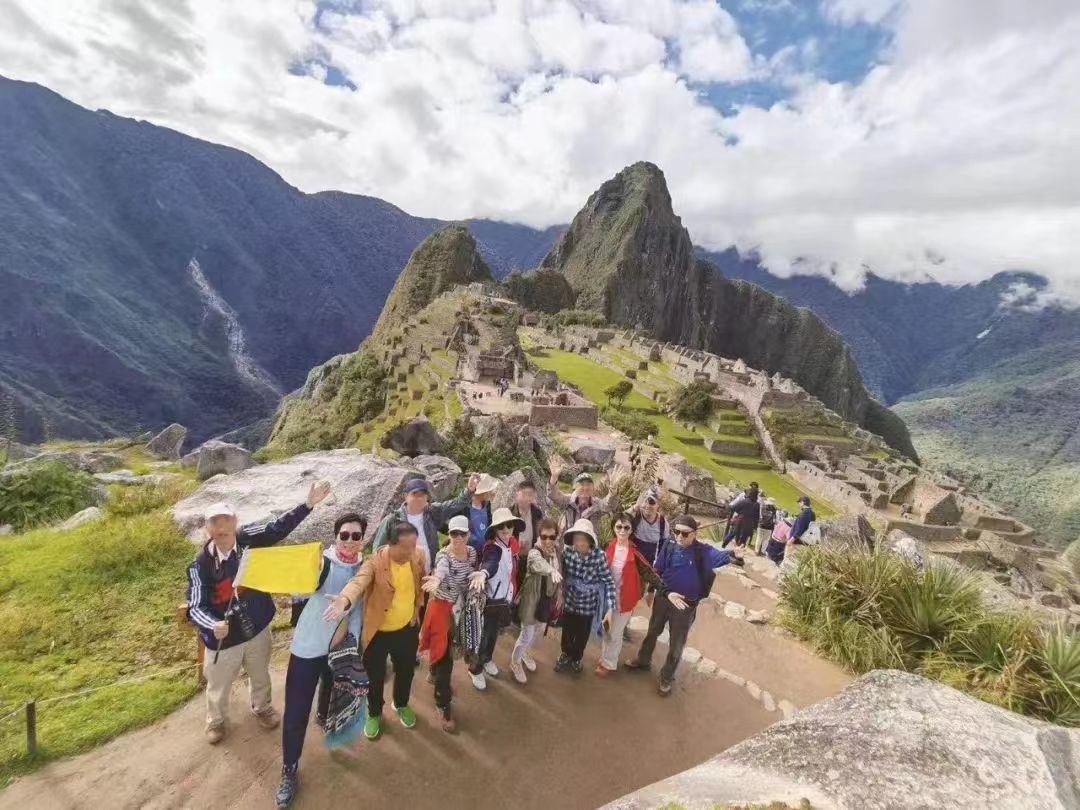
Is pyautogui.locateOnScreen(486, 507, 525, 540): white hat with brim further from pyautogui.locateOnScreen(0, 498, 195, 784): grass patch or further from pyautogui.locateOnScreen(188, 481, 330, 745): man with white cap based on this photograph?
pyautogui.locateOnScreen(0, 498, 195, 784): grass patch

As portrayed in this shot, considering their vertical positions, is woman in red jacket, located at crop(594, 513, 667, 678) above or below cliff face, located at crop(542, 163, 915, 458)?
below

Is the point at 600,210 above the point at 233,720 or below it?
above

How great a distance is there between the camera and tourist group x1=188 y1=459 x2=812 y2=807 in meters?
3.92

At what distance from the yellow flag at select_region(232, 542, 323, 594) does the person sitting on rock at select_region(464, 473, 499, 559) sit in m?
1.44

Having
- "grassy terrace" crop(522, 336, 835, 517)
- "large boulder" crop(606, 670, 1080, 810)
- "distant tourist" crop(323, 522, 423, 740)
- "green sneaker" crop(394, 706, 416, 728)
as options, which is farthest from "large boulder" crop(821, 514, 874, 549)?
"grassy terrace" crop(522, 336, 835, 517)

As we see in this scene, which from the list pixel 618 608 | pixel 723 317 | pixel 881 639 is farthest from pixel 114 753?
pixel 723 317

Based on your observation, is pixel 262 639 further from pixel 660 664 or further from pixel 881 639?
pixel 881 639

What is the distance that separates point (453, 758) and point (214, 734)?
1.85 metres

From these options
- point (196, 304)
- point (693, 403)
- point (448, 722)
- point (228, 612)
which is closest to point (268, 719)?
point (228, 612)

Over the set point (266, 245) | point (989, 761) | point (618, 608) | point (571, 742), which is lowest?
point (571, 742)

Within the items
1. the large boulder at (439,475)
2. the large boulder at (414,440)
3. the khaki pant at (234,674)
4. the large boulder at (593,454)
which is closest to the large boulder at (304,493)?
the large boulder at (439,475)

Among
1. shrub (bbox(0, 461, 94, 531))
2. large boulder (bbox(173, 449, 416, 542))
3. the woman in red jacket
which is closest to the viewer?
the woman in red jacket

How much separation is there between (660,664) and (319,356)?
158632 millimetres

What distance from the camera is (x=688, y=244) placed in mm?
181750
